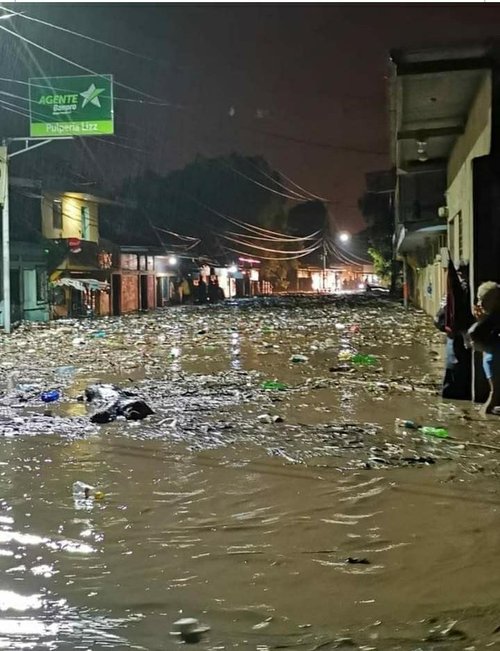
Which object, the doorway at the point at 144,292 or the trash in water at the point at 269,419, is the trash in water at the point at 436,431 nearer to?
the trash in water at the point at 269,419

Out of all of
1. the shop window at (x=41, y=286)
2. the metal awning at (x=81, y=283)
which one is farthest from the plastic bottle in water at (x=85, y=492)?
the metal awning at (x=81, y=283)

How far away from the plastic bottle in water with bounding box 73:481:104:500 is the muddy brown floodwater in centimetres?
7

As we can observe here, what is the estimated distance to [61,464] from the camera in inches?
258

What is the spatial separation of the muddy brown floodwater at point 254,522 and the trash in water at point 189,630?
0.16 feet

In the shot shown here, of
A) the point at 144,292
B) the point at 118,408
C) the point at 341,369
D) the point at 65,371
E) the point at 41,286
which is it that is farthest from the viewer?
the point at 144,292

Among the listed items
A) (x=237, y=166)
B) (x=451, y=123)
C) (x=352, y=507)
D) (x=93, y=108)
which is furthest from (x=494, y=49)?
(x=237, y=166)

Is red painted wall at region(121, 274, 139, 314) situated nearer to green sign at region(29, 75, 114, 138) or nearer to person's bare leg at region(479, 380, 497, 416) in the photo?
green sign at region(29, 75, 114, 138)

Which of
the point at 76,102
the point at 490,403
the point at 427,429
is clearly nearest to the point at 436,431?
the point at 427,429

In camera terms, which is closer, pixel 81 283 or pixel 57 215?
pixel 81 283

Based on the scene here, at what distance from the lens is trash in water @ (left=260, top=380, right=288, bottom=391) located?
10793 millimetres

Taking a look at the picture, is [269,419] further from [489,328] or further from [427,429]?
[489,328]

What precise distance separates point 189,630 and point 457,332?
610 centimetres

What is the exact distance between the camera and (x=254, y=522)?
496 cm

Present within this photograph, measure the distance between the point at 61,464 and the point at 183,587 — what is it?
2.94m
